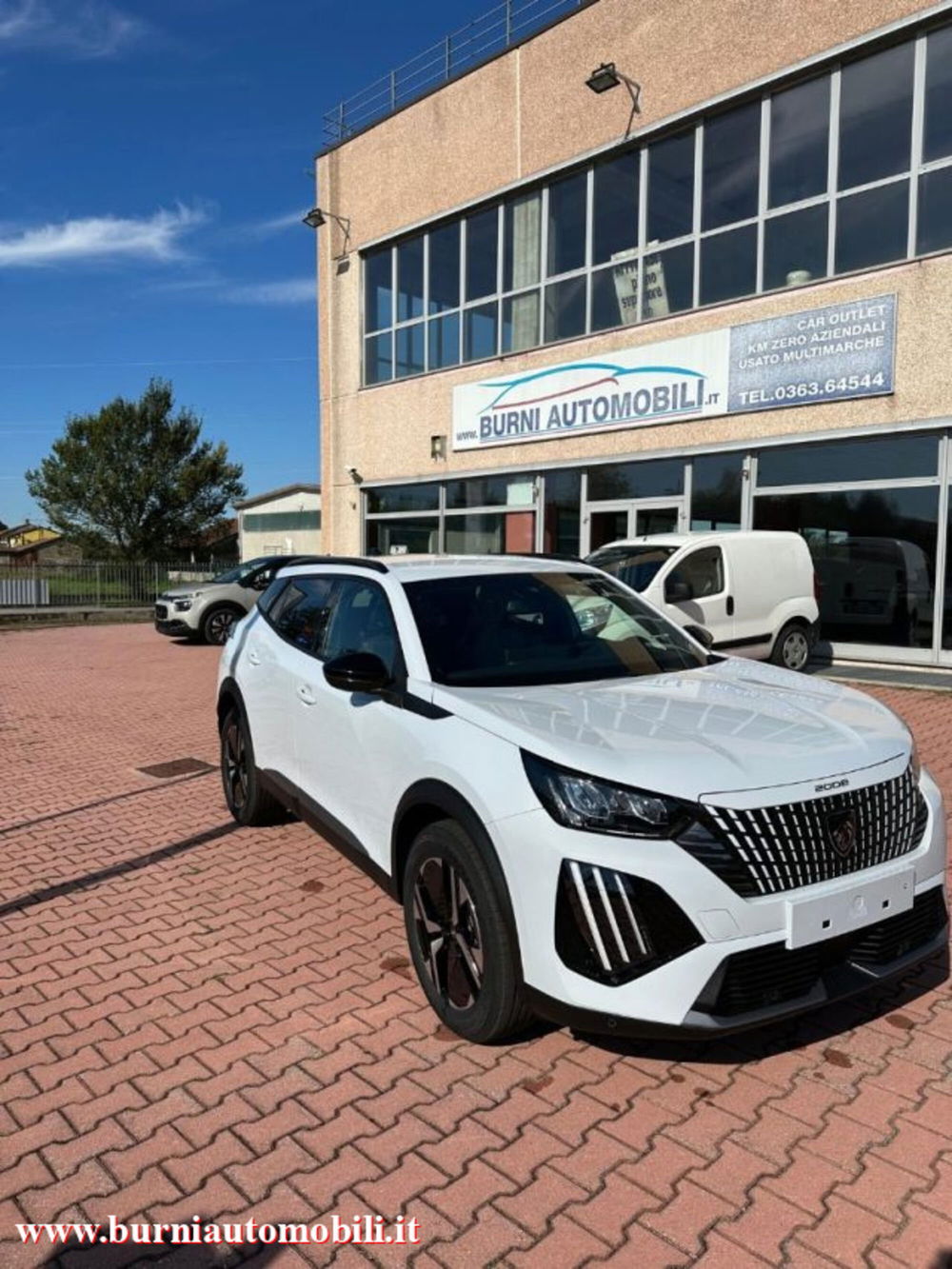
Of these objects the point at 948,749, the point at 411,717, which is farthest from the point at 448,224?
the point at 411,717

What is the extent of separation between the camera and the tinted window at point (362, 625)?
375 cm

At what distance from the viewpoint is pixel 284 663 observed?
15.2ft

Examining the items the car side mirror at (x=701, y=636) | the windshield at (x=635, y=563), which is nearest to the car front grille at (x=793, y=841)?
the car side mirror at (x=701, y=636)

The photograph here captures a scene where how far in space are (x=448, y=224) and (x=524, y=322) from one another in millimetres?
2980

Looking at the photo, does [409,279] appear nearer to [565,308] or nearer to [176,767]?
[565,308]

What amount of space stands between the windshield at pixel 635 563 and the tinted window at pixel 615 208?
584 centimetres

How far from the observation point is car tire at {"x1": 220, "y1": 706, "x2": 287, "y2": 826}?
512 centimetres

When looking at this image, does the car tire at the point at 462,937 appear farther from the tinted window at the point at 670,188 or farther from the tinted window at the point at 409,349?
the tinted window at the point at 409,349

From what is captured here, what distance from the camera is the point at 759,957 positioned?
2.45m

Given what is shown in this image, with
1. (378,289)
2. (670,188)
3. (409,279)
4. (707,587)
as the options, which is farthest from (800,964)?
(378,289)

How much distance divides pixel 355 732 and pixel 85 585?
24.8 metres

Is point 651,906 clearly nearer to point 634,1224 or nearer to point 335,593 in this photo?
point 634,1224

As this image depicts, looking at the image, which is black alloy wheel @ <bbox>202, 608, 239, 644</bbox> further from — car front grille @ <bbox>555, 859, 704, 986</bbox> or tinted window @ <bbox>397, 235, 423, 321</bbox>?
car front grille @ <bbox>555, 859, 704, 986</bbox>

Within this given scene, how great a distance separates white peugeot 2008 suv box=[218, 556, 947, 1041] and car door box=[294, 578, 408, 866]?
0.6 inches
